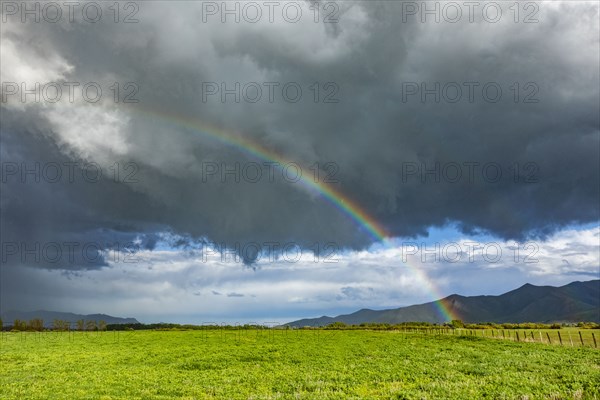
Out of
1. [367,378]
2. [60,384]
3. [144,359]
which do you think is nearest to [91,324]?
[144,359]

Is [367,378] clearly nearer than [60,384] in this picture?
Yes

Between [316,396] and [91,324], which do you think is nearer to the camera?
[316,396]

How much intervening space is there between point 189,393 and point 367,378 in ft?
37.7

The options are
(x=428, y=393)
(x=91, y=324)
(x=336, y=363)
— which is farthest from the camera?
(x=91, y=324)

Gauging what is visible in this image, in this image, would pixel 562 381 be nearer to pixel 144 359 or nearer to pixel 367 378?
pixel 367 378

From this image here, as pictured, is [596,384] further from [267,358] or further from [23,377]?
[23,377]

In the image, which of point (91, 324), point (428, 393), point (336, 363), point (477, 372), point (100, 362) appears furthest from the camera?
point (91, 324)

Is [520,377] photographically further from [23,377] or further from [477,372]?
[23,377]

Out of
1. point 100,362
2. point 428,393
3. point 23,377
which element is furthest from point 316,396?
point 100,362

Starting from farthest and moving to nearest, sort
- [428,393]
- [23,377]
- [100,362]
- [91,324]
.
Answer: [91,324] < [100,362] < [23,377] < [428,393]

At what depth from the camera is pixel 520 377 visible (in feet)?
89.3

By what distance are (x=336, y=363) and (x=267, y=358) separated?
33.3 feet

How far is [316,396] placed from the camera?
2244 centimetres

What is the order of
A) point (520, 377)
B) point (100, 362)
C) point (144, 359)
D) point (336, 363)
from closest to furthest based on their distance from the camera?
point (520, 377) → point (336, 363) → point (100, 362) → point (144, 359)
